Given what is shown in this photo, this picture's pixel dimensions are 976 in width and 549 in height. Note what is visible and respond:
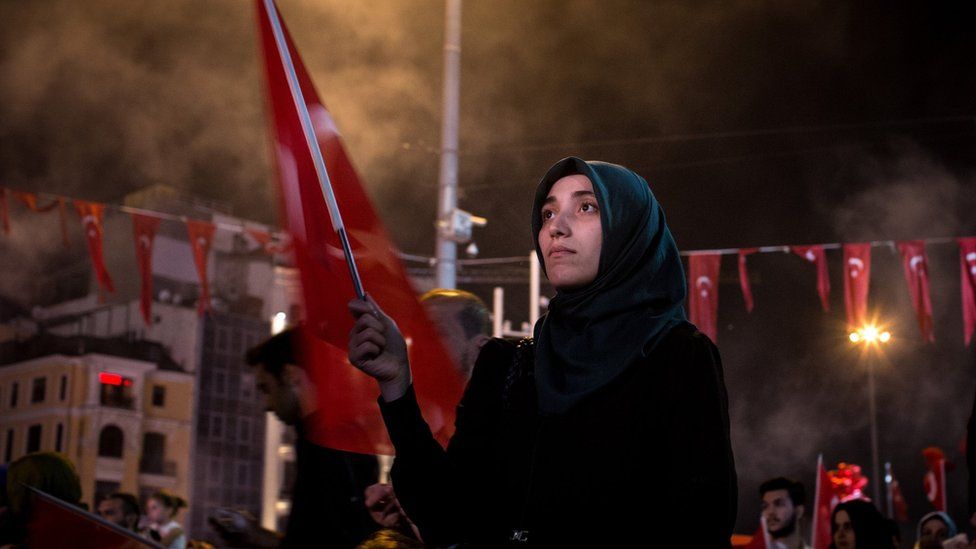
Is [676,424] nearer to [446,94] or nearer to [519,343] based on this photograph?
[519,343]

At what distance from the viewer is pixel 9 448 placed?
1837 inches

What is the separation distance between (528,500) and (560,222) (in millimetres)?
533

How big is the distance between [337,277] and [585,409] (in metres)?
1.06

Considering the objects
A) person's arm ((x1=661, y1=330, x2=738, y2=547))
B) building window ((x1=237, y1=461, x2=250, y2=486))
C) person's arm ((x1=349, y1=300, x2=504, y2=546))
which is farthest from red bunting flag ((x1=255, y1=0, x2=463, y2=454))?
building window ((x1=237, y1=461, x2=250, y2=486))

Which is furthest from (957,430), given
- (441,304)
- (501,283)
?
(441,304)

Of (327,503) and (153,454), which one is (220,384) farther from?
(327,503)

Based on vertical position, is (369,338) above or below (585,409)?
above

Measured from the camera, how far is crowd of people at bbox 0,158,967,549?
183 centimetres

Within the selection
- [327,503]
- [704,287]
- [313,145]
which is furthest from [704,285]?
[313,145]

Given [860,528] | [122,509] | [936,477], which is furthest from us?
[936,477]

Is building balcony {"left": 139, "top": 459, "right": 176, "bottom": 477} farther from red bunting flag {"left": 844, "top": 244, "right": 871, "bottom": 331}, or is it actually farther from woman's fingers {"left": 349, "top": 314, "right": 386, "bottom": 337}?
woman's fingers {"left": 349, "top": 314, "right": 386, "bottom": 337}

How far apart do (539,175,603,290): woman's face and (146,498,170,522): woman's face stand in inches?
331

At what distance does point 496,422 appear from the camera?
6.84ft

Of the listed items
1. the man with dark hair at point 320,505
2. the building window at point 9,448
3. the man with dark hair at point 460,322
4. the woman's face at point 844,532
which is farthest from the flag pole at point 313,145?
the building window at point 9,448
